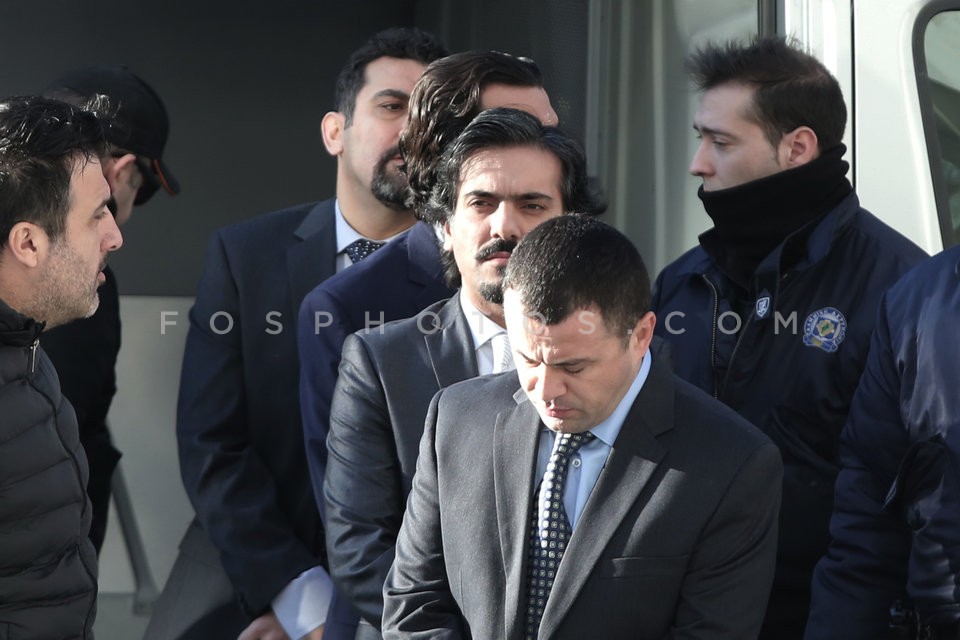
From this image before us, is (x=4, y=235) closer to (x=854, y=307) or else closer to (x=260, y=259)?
(x=260, y=259)

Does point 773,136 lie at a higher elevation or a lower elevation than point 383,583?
higher

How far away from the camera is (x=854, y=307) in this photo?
2746 mm

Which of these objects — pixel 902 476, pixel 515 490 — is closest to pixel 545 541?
pixel 515 490

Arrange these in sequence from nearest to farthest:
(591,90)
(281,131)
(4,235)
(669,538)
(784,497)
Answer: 1. (669,538)
2. (4,235)
3. (784,497)
4. (591,90)
5. (281,131)

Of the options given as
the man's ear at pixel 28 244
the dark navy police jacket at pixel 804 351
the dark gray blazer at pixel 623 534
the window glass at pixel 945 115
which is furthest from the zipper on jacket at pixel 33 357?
the window glass at pixel 945 115

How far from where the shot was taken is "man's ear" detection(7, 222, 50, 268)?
7.60 ft

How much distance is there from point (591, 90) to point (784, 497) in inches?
54.1

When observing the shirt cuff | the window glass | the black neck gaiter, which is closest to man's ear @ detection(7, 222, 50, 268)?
the shirt cuff

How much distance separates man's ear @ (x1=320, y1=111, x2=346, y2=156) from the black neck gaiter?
103 centimetres

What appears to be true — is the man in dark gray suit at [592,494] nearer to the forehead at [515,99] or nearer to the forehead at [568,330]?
the forehead at [568,330]

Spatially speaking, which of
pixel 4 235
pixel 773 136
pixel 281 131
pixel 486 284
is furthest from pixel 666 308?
pixel 281 131

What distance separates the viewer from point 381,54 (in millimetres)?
3455

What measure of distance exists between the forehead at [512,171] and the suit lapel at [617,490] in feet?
1.86

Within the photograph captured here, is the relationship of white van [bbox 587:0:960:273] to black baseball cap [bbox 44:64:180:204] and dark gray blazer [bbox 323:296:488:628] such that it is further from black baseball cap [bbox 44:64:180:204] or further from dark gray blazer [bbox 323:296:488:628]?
black baseball cap [bbox 44:64:180:204]
